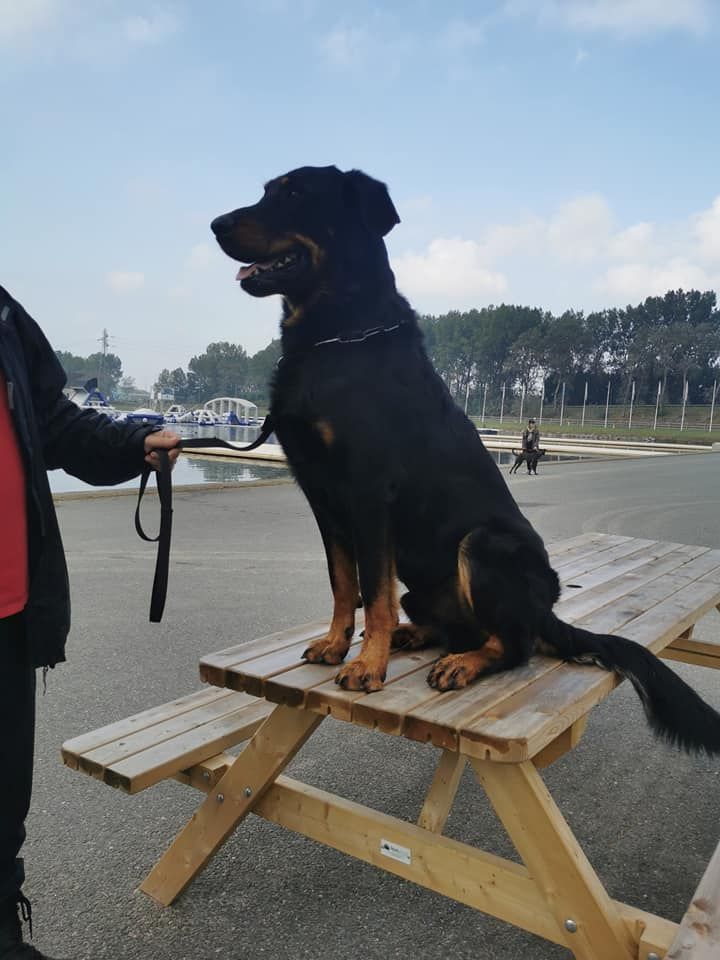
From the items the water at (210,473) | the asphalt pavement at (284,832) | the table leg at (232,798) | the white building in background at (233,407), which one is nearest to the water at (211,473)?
the water at (210,473)

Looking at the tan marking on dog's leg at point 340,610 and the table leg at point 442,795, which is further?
the table leg at point 442,795

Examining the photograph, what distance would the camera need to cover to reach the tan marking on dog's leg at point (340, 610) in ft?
7.18

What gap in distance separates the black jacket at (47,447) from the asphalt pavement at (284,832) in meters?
0.87

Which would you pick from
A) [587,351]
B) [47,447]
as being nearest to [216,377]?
[587,351]

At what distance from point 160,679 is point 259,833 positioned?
1.48 metres

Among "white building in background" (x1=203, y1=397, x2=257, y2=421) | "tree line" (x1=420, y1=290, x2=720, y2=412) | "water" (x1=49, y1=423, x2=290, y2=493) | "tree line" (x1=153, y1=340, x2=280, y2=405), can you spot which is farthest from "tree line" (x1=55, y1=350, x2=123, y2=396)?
"water" (x1=49, y1=423, x2=290, y2=493)

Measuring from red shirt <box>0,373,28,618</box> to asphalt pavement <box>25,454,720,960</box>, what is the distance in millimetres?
1042

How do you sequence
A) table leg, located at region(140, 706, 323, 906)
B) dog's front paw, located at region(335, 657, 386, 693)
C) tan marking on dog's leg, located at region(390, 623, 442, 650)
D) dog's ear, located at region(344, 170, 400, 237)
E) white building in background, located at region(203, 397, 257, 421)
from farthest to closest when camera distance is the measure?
white building in background, located at region(203, 397, 257, 421) → tan marking on dog's leg, located at region(390, 623, 442, 650) → dog's ear, located at region(344, 170, 400, 237) → table leg, located at region(140, 706, 323, 906) → dog's front paw, located at region(335, 657, 386, 693)

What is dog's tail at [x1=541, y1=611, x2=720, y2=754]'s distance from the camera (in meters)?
1.92

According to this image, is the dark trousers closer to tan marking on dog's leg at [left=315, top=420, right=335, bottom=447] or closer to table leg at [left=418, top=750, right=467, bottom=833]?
tan marking on dog's leg at [left=315, top=420, right=335, bottom=447]

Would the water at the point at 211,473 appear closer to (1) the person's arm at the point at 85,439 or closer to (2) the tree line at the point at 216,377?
(1) the person's arm at the point at 85,439

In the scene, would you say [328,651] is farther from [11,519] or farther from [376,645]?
[11,519]

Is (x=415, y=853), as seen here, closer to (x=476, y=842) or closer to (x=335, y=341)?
(x=476, y=842)

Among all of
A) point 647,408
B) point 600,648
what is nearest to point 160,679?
point 600,648
